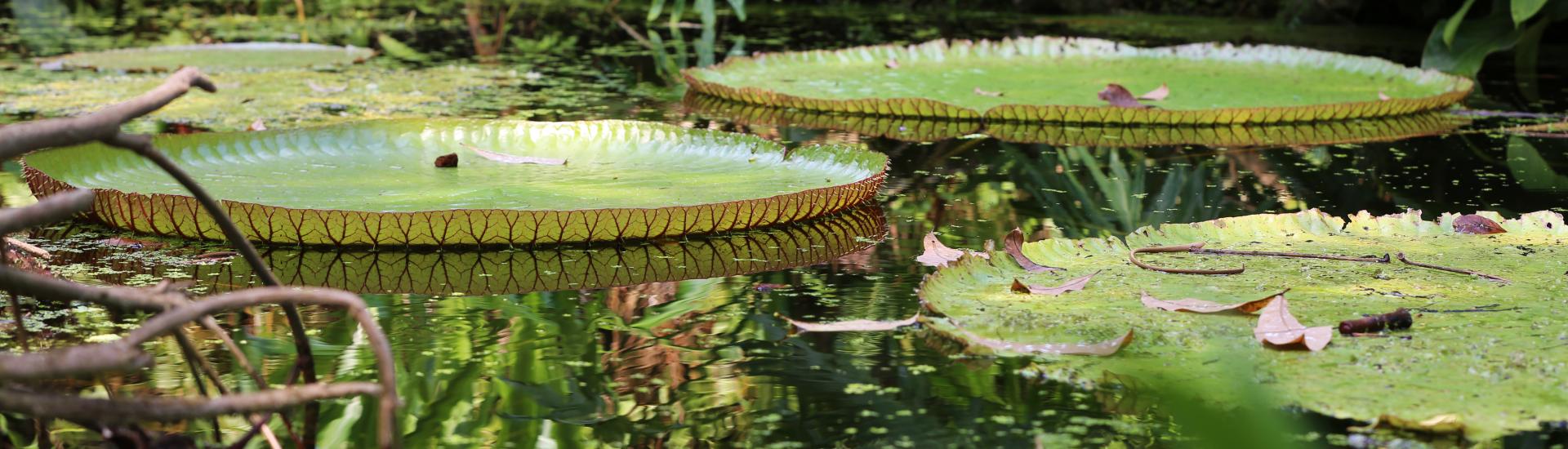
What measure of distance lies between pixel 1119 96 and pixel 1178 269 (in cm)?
179

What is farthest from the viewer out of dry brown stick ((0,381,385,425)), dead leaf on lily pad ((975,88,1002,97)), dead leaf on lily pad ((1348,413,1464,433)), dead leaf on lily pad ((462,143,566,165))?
dead leaf on lily pad ((975,88,1002,97))

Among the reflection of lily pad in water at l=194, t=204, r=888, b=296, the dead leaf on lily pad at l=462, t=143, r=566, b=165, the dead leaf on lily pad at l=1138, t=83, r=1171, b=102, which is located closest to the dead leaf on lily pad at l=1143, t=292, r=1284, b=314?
the reflection of lily pad in water at l=194, t=204, r=888, b=296

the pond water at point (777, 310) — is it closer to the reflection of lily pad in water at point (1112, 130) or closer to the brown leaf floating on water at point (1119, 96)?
the reflection of lily pad in water at point (1112, 130)

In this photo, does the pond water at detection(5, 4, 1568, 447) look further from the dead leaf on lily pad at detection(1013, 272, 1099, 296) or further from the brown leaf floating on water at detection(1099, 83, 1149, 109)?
the brown leaf floating on water at detection(1099, 83, 1149, 109)

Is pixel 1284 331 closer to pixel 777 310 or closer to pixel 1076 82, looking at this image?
pixel 777 310

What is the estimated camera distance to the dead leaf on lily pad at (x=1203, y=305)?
4.85 feet

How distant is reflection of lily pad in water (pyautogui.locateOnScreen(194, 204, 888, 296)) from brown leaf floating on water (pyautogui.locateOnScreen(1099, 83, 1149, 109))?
59.0 inches

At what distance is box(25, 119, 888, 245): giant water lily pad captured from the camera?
6.23 feet

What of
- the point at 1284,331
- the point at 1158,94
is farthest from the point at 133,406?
the point at 1158,94

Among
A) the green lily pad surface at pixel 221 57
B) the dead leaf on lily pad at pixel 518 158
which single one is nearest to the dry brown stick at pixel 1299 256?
the dead leaf on lily pad at pixel 518 158

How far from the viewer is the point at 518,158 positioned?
8.00 feet

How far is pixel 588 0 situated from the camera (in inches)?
328

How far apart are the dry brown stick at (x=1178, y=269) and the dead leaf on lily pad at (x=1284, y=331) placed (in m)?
0.21

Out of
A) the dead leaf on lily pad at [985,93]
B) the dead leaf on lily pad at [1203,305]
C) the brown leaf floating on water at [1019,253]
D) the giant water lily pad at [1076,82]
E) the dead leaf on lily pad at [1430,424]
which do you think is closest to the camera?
the dead leaf on lily pad at [1430,424]
